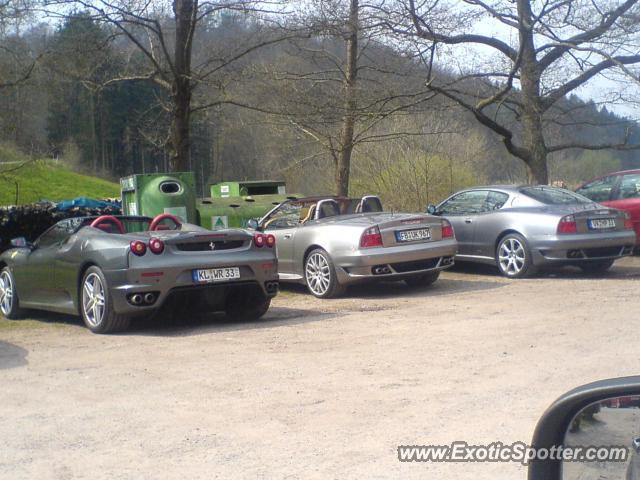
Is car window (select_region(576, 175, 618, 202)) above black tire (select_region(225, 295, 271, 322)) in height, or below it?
above

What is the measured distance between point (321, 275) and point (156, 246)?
3.27 meters

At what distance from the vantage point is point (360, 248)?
1113 cm

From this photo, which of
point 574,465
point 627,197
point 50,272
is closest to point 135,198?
point 50,272

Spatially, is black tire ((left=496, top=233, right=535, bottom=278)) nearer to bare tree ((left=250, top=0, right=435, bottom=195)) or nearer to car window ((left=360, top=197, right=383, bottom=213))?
car window ((left=360, top=197, right=383, bottom=213))

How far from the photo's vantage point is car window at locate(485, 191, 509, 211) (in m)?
13.3

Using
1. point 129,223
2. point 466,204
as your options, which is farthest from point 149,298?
point 466,204

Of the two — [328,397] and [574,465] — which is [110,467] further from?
[574,465]

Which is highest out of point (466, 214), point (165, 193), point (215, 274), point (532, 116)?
point (532, 116)

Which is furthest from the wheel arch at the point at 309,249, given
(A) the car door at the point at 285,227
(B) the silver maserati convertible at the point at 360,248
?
(A) the car door at the point at 285,227

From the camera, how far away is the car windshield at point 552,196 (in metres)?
12.9

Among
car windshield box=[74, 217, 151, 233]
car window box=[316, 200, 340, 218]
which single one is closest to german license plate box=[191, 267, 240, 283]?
car windshield box=[74, 217, 151, 233]

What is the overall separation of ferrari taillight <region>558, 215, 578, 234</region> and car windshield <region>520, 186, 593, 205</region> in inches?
26.1

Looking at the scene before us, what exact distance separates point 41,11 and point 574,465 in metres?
14.8

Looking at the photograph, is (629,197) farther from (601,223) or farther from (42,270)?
(42,270)
